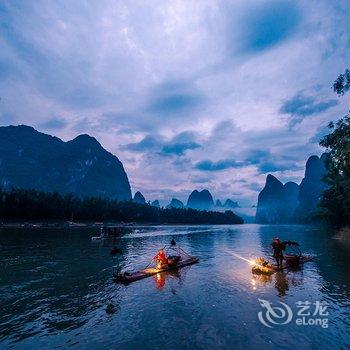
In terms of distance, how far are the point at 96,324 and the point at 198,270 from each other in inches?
625

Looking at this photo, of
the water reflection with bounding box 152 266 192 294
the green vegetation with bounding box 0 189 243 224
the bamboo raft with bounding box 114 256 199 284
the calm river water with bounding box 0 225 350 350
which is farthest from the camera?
the green vegetation with bounding box 0 189 243 224

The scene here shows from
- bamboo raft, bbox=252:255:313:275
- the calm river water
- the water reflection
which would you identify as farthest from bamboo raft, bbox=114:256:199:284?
bamboo raft, bbox=252:255:313:275

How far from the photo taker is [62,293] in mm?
20125

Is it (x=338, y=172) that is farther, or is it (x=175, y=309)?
(x=338, y=172)

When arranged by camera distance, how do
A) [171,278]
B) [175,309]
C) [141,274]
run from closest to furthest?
1. [175,309]
2. [141,274]
3. [171,278]

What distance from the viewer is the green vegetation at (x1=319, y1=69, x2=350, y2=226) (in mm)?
31562

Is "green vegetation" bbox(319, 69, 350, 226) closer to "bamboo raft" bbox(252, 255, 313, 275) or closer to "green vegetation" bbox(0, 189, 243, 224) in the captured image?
"bamboo raft" bbox(252, 255, 313, 275)

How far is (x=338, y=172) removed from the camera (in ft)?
196

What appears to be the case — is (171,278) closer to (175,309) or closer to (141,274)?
(141,274)

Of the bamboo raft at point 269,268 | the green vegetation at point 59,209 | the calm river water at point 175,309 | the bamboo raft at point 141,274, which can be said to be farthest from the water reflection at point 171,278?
the green vegetation at point 59,209

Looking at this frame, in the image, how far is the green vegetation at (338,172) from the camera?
31562mm

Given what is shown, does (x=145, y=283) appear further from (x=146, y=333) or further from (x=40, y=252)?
(x=40, y=252)

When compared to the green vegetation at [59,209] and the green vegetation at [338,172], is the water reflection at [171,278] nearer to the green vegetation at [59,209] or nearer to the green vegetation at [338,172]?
the green vegetation at [338,172]

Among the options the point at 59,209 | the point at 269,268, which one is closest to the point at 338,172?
the point at 269,268
